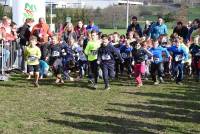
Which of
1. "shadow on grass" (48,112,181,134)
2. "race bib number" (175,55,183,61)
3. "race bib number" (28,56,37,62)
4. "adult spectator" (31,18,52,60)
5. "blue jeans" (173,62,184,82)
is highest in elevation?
"adult spectator" (31,18,52,60)

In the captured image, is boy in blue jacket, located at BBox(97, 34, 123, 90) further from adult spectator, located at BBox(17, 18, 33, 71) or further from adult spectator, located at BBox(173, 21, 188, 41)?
adult spectator, located at BBox(173, 21, 188, 41)

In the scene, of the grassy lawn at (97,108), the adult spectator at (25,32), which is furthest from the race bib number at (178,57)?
the adult spectator at (25,32)

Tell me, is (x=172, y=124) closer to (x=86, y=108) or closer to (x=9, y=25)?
(x=86, y=108)

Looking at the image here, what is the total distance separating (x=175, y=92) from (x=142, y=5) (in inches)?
1224

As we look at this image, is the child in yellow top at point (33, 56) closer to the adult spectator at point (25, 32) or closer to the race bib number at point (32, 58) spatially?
the race bib number at point (32, 58)

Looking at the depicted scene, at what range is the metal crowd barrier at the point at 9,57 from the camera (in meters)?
17.4

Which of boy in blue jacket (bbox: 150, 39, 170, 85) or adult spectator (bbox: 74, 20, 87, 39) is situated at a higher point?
adult spectator (bbox: 74, 20, 87, 39)

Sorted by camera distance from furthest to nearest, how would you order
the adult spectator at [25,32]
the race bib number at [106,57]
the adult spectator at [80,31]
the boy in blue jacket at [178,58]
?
the adult spectator at [80,31] < the adult spectator at [25,32] < the boy in blue jacket at [178,58] < the race bib number at [106,57]

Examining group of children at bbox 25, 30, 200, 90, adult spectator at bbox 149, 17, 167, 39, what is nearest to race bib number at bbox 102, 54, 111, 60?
group of children at bbox 25, 30, 200, 90

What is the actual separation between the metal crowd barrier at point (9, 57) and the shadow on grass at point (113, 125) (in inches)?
261

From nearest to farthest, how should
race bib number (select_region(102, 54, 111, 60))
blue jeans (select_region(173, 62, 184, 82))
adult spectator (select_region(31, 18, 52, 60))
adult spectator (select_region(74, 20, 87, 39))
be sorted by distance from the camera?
race bib number (select_region(102, 54, 111, 60)), blue jeans (select_region(173, 62, 184, 82)), adult spectator (select_region(31, 18, 52, 60)), adult spectator (select_region(74, 20, 87, 39))

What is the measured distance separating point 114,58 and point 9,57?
4305 mm

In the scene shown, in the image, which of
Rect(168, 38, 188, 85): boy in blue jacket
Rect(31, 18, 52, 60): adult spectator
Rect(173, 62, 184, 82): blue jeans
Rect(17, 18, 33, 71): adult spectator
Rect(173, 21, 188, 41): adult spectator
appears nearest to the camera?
Rect(168, 38, 188, 85): boy in blue jacket

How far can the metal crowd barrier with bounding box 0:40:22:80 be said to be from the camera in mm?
17406
